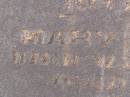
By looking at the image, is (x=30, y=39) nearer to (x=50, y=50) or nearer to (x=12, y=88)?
(x=50, y=50)

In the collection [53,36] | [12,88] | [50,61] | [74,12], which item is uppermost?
[74,12]

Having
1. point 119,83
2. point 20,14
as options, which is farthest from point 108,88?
point 20,14

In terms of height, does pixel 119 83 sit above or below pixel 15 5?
below

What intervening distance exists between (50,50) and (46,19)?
0.74 ft

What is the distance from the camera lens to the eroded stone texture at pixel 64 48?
2.72 metres

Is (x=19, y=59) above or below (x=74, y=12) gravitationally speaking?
below

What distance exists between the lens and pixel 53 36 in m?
2.81

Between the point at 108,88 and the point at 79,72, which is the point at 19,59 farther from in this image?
the point at 108,88

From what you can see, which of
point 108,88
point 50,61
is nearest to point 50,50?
point 50,61

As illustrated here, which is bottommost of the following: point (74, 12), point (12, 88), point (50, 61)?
point (12, 88)

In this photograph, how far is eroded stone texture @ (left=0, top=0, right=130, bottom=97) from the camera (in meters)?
2.72

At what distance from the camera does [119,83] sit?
2.72m

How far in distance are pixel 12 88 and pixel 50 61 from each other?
0.35 m

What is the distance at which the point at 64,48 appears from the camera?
2.79 m
